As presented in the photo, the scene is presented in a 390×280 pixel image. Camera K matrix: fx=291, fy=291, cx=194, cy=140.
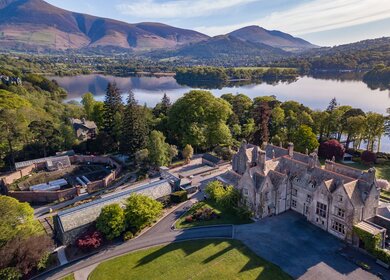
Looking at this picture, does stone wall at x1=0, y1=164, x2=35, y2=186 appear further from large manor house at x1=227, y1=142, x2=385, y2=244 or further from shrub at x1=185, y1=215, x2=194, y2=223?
large manor house at x1=227, y1=142, x2=385, y2=244

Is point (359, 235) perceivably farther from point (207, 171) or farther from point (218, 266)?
point (207, 171)

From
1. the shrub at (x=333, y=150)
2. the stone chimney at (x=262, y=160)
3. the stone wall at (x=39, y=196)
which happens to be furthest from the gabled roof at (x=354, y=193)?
the stone wall at (x=39, y=196)

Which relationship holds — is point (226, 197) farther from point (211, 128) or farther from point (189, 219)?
point (211, 128)

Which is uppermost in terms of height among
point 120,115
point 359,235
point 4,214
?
point 120,115

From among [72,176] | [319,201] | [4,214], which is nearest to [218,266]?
[319,201]

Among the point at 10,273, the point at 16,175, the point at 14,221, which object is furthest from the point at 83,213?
the point at 16,175

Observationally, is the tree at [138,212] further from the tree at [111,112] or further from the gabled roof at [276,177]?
the tree at [111,112]
